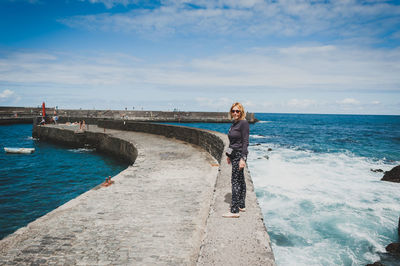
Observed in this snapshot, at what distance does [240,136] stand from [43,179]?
11.5 metres

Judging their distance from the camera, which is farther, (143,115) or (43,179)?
(143,115)

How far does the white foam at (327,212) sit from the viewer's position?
549cm

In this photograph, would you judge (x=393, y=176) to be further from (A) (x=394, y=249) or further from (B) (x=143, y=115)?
(B) (x=143, y=115)

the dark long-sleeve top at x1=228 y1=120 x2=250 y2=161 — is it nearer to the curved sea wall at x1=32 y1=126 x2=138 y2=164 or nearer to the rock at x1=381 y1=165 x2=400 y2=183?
the curved sea wall at x1=32 y1=126 x2=138 y2=164

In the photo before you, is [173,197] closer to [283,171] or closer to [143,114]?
[283,171]

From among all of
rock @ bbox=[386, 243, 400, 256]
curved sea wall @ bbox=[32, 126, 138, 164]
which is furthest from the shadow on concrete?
curved sea wall @ bbox=[32, 126, 138, 164]

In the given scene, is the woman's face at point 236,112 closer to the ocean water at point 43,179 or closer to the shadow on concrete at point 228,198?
the shadow on concrete at point 228,198

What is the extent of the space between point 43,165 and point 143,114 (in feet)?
155

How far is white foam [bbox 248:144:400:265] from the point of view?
549 centimetres

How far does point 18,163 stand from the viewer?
14148 mm

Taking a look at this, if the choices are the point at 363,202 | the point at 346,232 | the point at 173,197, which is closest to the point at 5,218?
the point at 173,197

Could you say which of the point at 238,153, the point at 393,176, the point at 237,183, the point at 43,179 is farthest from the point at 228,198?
the point at 393,176

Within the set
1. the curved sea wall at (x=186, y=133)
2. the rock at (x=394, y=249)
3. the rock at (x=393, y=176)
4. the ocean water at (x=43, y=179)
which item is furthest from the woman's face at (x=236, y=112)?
the rock at (x=393, y=176)

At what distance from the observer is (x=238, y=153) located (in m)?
3.25
